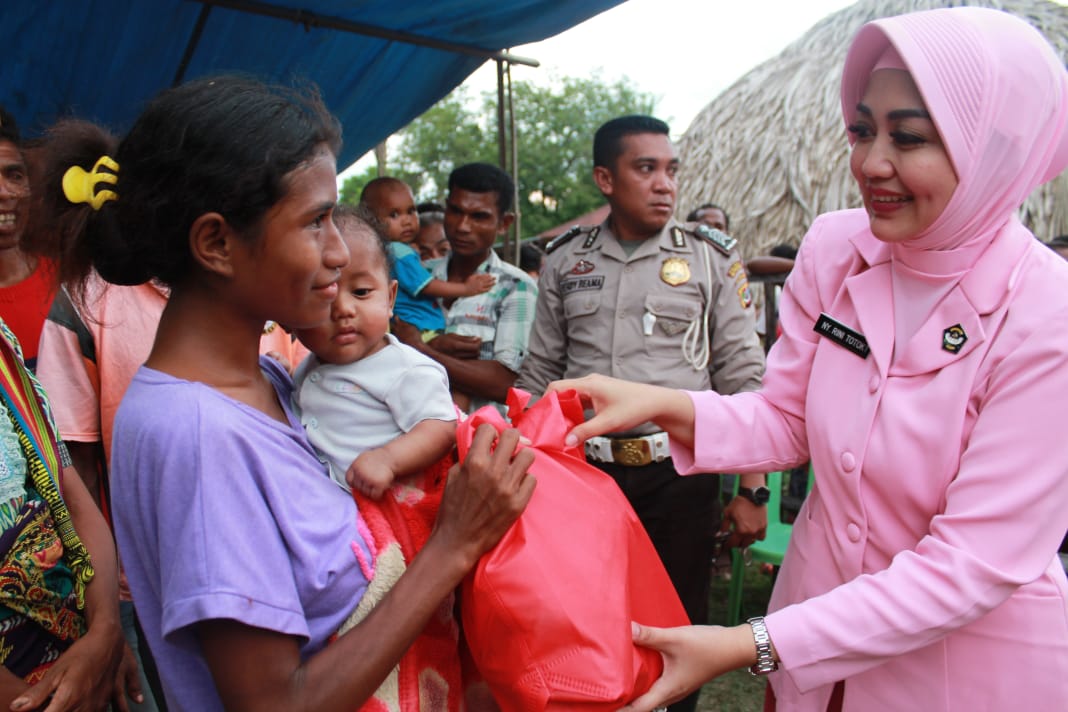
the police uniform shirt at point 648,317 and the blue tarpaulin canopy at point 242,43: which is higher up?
the blue tarpaulin canopy at point 242,43

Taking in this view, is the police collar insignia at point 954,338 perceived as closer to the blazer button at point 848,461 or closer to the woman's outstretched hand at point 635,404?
the blazer button at point 848,461

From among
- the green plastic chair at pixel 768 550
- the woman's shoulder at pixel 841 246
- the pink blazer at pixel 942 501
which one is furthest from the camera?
the green plastic chair at pixel 768 550

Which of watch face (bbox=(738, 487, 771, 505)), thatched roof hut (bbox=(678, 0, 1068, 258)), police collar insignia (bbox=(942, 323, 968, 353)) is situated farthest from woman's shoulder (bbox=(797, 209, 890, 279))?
thatched roof hut (bbox=(678, 0, 1068, 258))

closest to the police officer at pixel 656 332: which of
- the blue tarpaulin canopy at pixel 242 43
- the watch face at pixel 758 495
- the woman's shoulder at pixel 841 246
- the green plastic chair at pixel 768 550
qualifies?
the watch face at pixel 758 495

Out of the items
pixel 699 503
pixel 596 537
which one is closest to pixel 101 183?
pixel 596 537

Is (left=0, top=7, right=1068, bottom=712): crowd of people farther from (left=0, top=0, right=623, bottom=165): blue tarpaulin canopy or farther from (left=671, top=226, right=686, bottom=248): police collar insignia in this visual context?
(left=0, top=0, right=623, bottom=165): blue tarpaulin canopy

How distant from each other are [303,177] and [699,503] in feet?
8.34

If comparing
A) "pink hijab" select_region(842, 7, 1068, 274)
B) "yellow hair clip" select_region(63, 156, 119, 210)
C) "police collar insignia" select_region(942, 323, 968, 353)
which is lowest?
"police collar insignia" select_region(942, 323, 968, 353)

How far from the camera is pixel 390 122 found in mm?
5230

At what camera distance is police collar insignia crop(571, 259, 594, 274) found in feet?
12.0

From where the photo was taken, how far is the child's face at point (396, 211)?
509 cm

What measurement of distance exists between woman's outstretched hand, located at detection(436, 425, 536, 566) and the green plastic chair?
312 centimetres

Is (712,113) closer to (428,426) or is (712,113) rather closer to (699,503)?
(699,503)

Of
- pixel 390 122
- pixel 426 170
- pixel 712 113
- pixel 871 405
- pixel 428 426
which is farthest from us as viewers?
pixel 426 170
